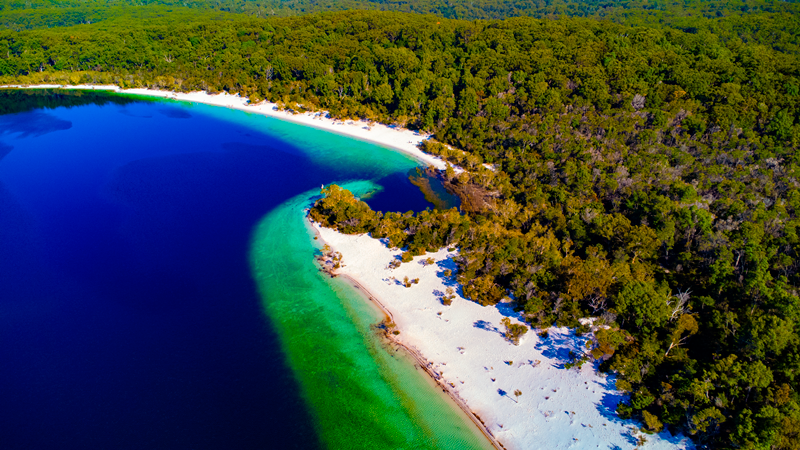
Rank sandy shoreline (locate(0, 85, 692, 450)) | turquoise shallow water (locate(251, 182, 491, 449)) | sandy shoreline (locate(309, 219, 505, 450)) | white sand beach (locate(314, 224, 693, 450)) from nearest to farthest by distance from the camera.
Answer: white sand beach (locate(314, 224, 693, 450)), sandy shoreline (locate(0, 85, 692, 450)), sandy shoreline (locate(309, 219, 505, 450)), turquoise shallow water (locate(251, 182, 491, 449))

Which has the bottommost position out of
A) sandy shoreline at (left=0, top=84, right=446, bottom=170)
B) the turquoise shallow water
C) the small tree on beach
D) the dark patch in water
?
the turquoise shallow water

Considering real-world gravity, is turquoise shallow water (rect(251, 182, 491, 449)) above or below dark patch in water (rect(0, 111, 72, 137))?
below

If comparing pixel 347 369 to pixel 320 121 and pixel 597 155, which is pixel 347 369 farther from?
pixel 320 121

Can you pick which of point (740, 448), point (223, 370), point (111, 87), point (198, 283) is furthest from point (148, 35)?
point (740, 448)

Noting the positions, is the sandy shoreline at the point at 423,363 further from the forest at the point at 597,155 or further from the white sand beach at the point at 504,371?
the forest at the point at 597,155

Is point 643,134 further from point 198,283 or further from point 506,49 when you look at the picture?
point 198,283

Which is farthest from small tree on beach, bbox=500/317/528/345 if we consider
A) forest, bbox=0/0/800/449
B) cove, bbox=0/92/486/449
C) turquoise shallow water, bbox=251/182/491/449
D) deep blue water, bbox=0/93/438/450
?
deep blue water, bbox=0/93/438/450

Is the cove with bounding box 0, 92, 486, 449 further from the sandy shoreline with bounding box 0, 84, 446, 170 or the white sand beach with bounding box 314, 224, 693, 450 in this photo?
the sandy shoreline with bounding box 0, 84, 446, 170

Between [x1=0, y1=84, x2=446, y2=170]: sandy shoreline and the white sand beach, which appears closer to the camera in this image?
the white sand beach
